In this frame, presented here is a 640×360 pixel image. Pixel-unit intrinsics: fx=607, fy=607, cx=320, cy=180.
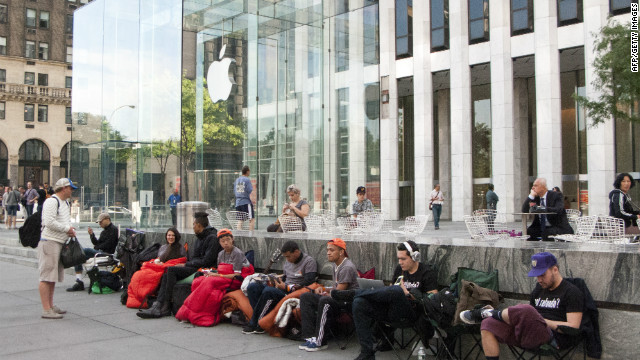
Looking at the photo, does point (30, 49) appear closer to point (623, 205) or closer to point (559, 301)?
point (623, 205)

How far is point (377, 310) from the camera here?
22.2ft

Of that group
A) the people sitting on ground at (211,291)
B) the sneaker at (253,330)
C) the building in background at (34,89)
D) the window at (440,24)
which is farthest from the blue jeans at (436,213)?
the building in background at (34,89)

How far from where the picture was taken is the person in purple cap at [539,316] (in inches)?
216

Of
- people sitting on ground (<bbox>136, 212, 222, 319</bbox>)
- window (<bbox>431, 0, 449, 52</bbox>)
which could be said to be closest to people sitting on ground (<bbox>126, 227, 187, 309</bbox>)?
people sitting on ground (<bbox>136, 212, 222, 319</bbox>)

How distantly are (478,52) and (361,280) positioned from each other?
79.8 ft

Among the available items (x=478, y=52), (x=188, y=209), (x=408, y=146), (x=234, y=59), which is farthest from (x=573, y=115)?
(x=188, y=209)

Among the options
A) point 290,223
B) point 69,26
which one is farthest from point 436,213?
point 69,26

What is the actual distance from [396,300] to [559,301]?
1.68 m

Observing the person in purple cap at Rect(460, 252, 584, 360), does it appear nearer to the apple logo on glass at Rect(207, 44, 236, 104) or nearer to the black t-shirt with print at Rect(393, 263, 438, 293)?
the black t-shirt with print at Rect(393, 263, 438, 293)

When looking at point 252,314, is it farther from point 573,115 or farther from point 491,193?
point 573,115

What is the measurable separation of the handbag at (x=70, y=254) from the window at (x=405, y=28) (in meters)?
25.2

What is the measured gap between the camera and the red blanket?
1039 centimetres

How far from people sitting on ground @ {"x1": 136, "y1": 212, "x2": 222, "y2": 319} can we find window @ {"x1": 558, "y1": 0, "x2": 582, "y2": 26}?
858 inches

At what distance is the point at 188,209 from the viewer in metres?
17.7
